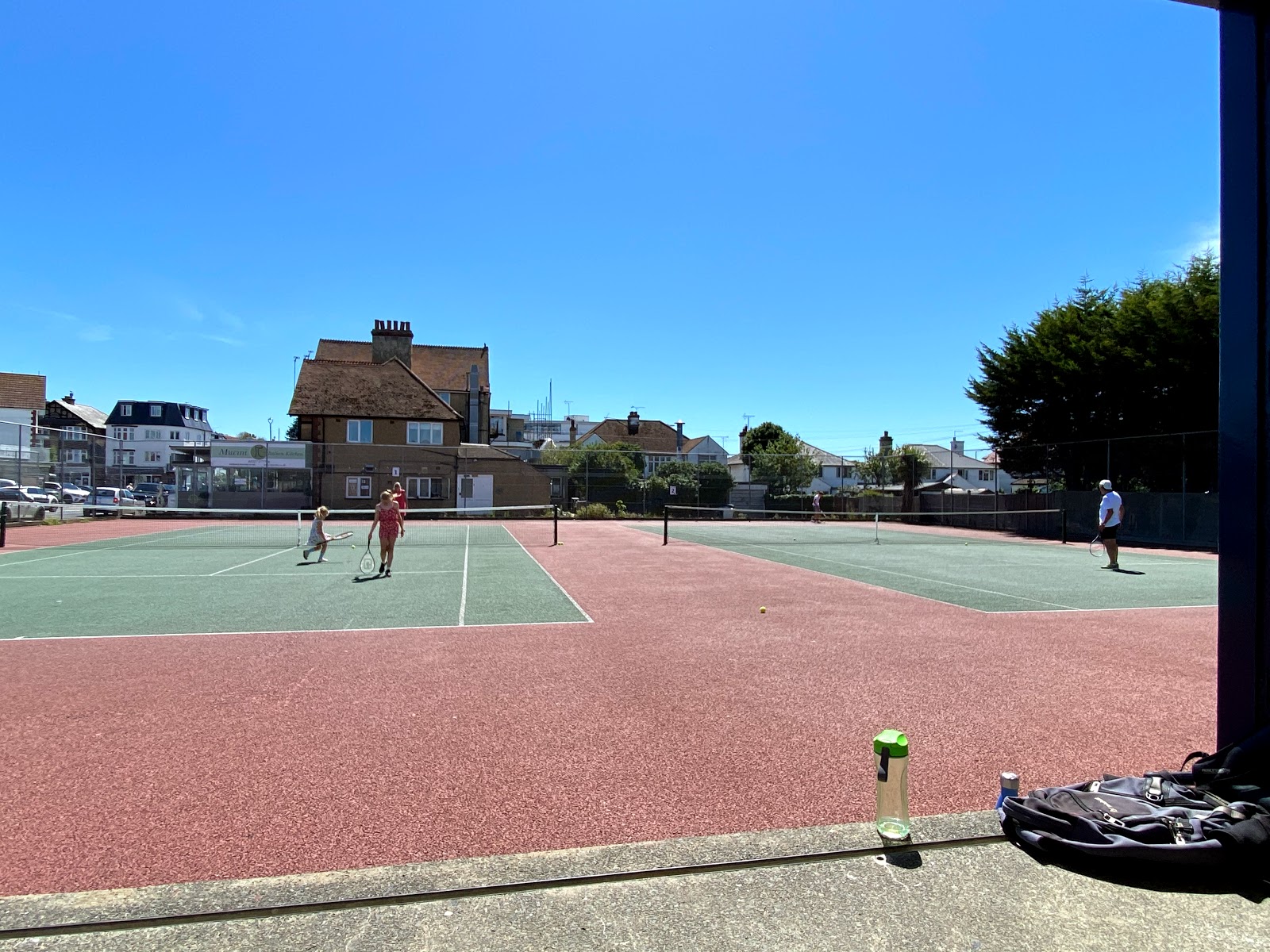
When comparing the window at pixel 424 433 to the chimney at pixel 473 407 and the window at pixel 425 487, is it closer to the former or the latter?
the window at pixel 425 487

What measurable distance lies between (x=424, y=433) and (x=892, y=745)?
4671 centimetres

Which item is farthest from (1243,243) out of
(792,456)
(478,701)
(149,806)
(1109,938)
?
(792,456)

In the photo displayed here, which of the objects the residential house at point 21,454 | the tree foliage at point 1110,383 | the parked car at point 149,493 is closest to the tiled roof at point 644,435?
the parked car at point 149,493

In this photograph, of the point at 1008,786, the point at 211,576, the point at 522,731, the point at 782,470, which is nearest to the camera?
the point at 1008,786

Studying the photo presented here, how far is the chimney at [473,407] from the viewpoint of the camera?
2408 inches

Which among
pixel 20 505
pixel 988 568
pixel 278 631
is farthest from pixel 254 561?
pixel 20 505

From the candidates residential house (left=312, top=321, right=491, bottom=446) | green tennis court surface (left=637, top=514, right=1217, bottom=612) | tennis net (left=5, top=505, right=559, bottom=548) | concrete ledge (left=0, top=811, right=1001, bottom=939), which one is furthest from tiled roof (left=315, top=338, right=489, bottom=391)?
concrete ledge (left=0, top=811, right=1001, bottom=939)

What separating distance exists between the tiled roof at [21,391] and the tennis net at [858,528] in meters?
45.3

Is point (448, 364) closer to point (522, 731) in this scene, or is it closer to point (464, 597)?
point (464, 597)

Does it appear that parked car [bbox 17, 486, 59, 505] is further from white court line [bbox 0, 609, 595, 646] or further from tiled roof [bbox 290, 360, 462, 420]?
white court line [bbox 0, 609, 595, 646]

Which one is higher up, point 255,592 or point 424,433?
point 424,433

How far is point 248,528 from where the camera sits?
29.8 meters

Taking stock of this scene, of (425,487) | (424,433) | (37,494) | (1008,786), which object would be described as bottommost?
(1008,786)

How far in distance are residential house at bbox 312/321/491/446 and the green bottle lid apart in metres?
55.6
